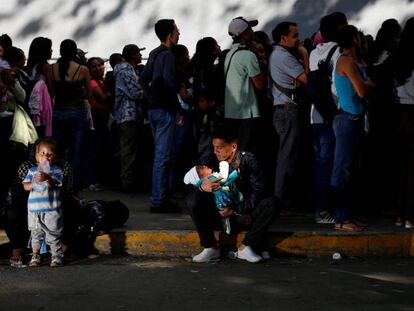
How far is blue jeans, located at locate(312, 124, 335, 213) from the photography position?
919cm

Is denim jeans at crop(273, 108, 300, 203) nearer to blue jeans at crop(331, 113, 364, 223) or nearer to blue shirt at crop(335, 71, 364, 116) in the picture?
blue jeans at crop(331, 113, 364, 223)

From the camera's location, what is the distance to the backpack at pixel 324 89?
8.95 metres

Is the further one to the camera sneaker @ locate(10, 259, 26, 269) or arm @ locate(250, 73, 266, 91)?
arm @ locate(250, 73, 266, 91)

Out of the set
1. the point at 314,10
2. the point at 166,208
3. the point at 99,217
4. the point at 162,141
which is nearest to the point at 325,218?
the point at 166,208

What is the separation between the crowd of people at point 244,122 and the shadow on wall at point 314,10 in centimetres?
169

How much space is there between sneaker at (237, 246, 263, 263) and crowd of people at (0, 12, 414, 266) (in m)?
0.01

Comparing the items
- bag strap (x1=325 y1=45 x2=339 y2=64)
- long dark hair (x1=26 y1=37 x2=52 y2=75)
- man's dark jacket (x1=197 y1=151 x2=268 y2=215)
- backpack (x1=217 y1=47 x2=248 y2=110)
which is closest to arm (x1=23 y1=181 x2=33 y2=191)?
man's dark jacket (x1=197 y1=151 x2=268 y2=215)

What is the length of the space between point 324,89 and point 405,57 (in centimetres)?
72

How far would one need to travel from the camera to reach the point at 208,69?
1027 centimetres

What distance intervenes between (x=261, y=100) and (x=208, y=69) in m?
0.93

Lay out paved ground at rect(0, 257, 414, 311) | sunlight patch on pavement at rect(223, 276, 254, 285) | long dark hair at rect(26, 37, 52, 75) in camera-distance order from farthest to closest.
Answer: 1. long dark hair at rect(26, 37, 52, 75)
2. sunlight patch on pavement at rect(223, 276, 254, 285)
3. paved ground at rect(0, 257, 414, 311)

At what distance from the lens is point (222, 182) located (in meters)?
8.22

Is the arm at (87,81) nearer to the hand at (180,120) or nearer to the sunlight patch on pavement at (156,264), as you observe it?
the hand at (180,120)

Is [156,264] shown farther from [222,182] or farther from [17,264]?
[17,264]
